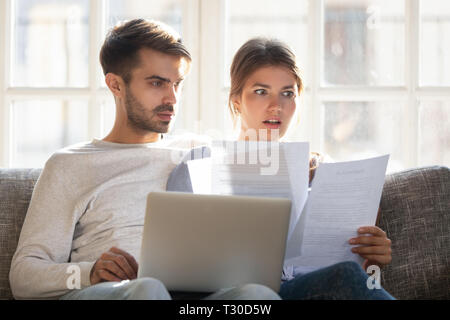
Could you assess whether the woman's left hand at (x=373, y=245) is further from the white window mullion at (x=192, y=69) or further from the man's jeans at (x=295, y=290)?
the white window mullion at (x=192, y=69)

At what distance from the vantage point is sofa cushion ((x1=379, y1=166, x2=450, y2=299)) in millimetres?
1800

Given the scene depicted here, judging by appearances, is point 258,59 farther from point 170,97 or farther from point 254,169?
point 254,169

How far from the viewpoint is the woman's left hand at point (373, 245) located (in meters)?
1.54

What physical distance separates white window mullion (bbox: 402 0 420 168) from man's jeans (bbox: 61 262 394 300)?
1.22 meters

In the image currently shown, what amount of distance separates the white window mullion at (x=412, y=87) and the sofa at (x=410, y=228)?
542 millimetres

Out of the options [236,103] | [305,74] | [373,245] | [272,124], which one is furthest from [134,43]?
[373,245]

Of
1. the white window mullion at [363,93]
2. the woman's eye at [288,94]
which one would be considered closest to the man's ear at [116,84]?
the woman's eye at [288,94]

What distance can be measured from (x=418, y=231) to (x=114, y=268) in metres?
0.91

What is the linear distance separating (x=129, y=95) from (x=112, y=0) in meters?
0.80

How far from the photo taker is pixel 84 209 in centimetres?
177

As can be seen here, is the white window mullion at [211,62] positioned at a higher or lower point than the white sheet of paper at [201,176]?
higher

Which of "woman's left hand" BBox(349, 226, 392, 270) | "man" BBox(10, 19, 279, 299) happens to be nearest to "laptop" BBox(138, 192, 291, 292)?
"man" BBox(10, 19, 279, 299)

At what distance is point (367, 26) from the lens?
98.8 inches

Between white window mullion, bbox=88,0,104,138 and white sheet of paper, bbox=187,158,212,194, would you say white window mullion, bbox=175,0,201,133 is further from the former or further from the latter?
white sheet of paper, bbox=187,158,212,194
